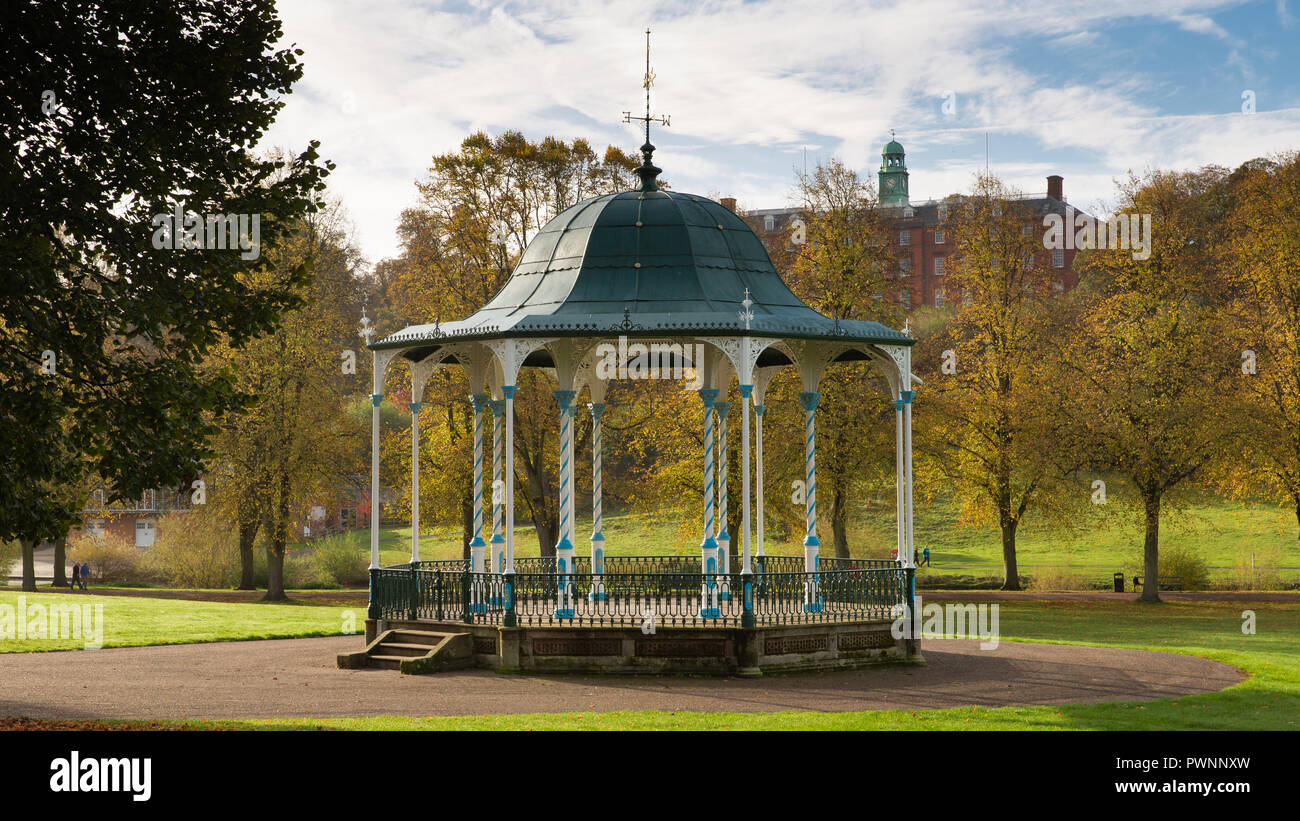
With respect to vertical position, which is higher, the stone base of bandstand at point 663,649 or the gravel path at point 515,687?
the stone base of bandstand at point 663,649

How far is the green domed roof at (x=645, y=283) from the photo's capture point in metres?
18.5

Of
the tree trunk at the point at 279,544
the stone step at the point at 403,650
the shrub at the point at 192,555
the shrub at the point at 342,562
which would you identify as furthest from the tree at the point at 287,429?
the stone step at the point at 403,650

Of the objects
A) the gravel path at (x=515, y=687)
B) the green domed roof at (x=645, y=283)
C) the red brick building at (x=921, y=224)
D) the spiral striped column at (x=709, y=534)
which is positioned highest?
the red brick building at (x=921, y=224)

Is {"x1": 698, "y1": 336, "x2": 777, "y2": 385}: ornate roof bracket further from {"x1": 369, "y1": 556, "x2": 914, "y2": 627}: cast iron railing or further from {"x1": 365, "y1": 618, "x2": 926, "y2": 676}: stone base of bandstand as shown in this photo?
{"x1": 365, "y1": 618, "x2": 926, "y2": 676}: stone base of bandstand

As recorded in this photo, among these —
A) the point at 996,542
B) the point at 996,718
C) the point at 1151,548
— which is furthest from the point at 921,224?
the point at 996,718

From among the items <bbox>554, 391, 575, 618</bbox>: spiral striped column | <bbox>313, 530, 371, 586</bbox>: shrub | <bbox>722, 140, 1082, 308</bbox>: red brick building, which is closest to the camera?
<bbox>554, 391, 575, 618</bbox>: spiral striped column

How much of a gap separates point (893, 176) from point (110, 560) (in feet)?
201

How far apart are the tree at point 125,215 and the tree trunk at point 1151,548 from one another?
90.8 feet

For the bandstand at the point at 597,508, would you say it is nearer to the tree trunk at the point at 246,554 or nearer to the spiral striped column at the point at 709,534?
the spiral striped column at the point at 709,534

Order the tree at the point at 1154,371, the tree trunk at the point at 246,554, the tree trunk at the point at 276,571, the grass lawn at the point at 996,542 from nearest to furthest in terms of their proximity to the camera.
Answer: the tree at the point at 1154,371 < the tree trunk at the point at 276,571 < the tree trunk at the point at 246,554 < the grass lawn at the point at 996,542

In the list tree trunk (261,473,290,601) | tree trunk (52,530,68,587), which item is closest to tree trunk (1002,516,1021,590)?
tree trunk (261,473,290,601)

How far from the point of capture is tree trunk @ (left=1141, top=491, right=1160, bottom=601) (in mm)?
33781

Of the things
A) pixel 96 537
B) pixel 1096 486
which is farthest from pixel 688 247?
pixel 96 537

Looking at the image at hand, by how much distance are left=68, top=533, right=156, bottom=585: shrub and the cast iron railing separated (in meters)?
29.6
